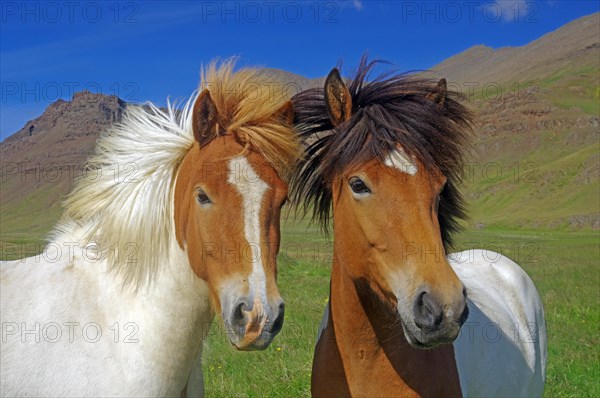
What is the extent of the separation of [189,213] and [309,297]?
923 cm

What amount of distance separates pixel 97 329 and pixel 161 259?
0.58 metres

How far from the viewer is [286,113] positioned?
409 centimetres

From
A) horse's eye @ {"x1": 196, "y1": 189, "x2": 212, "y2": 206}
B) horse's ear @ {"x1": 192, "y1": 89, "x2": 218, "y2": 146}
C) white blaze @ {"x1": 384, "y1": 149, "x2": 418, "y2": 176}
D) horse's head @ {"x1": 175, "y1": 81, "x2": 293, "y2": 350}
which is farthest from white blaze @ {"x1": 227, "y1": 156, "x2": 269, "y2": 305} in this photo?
white blaze @ {"x1": 384, "y1": 149, "x2": 418, "y2": 176}

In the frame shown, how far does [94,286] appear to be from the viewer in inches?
148

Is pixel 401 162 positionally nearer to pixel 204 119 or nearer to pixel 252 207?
pixel 252 207

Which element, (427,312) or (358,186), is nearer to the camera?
(427,312)

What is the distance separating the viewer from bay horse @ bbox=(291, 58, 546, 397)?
3242mm

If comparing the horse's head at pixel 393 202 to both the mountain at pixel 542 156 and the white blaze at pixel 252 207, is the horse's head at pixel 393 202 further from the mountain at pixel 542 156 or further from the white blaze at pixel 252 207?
the mountain at pixel 542 156

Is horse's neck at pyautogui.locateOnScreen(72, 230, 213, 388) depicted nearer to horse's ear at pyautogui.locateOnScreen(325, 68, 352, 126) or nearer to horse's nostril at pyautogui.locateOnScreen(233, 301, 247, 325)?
horse's nostril at pyautogui.locateOnScreen(233, 301, 247, 325)

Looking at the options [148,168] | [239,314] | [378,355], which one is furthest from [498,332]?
[148,168]

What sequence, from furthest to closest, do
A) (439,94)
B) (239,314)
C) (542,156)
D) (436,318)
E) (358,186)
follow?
1. (542,156)
2. (439,94)
3. (358,186)
4. (239,314)
5. (436,318)

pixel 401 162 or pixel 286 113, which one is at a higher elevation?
pixel 286 113

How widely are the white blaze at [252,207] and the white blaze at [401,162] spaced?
2.59 ft

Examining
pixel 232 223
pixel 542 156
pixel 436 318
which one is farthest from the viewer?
pixel 542 156
